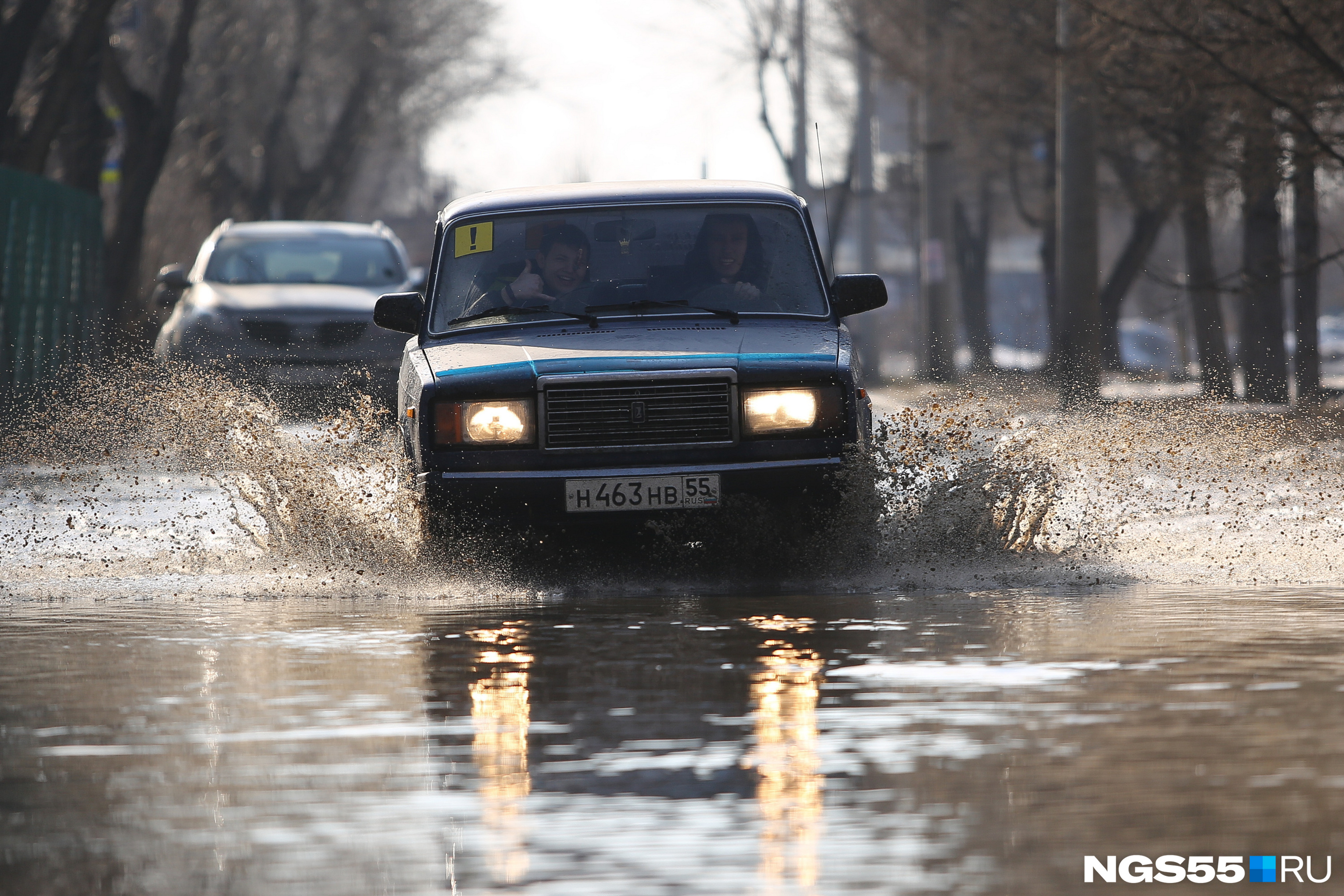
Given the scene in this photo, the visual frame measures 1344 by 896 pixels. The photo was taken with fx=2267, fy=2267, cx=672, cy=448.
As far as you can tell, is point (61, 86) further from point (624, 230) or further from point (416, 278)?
point (624, 230)

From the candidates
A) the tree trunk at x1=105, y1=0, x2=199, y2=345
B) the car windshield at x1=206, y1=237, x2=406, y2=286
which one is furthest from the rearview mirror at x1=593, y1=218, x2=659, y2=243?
the tree trunk at x1=105, y1=0, x2=199, y2=345

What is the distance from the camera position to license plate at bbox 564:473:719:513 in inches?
327

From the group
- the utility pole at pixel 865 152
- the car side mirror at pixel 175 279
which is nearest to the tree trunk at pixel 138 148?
the car side mirror at pixel 175 279

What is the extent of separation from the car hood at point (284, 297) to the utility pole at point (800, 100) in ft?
77.2

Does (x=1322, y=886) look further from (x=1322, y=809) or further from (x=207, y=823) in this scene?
(x=207, y=823)

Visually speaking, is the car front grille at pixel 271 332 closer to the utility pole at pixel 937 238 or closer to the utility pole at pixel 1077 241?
the utility pole at pixel 1077 241

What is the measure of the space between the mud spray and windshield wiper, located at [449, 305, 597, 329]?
0.62 meters

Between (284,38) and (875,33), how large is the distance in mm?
11914

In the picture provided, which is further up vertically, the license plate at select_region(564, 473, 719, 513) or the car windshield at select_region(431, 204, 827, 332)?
the car windshield at select_region(431, 204, 827, 332)

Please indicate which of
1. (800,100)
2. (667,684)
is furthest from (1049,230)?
(667,684)

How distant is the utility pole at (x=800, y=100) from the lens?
137 ft

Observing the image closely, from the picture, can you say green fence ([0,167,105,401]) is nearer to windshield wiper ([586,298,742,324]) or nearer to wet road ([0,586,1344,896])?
windshield wiper ([586,298,742,324])

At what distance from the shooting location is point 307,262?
1981cm

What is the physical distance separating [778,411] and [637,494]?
24.3 inches
